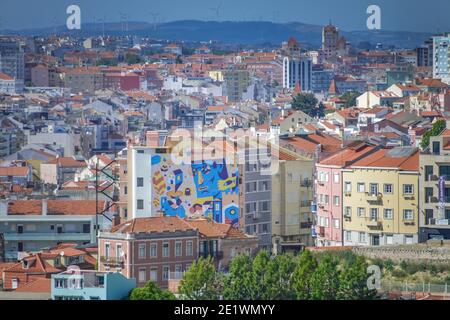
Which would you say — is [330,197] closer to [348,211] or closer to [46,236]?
[348,211]

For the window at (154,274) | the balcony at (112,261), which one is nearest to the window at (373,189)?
the balcony at (112,261)

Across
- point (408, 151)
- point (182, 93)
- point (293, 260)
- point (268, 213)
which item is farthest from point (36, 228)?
point (182, 93)

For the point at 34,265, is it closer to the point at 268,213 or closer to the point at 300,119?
the point at 268,213

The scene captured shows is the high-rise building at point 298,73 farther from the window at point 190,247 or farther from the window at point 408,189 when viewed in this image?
the window at point 190,247

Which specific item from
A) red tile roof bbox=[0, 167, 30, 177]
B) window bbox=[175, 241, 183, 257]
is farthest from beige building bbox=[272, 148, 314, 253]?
red tile roof bbox=[0, 167, 30, 177]

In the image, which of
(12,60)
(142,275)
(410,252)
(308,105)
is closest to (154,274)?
(142,275)

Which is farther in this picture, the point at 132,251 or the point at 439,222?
the point at 439,222

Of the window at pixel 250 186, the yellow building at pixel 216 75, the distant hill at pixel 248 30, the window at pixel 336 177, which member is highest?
the distant hill at pixel 248 30
